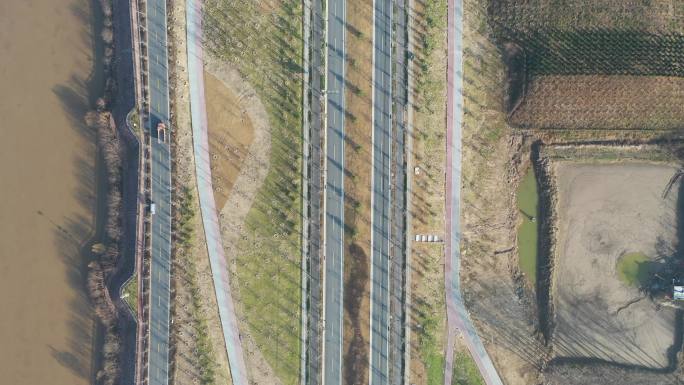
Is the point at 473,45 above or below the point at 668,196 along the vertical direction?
above

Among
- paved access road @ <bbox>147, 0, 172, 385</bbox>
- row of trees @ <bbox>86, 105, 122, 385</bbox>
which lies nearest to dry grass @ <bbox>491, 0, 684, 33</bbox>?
paved access road @ <bbox>147, 0, 172, 385</bbox>

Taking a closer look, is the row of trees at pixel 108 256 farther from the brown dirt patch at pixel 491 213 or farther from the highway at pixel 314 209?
the brown dirt patch at pixel 491 213

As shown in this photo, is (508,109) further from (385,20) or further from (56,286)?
(56,286)

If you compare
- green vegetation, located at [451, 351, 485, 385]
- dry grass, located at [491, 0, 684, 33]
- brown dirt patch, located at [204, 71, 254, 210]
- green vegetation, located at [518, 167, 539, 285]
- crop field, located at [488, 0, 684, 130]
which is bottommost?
green vegetation, located at [451, 351, 485, 385]

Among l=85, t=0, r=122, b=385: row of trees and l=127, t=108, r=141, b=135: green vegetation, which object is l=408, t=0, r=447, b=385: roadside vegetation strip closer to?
l=127, t=108, r=141, b=135: green vegetation

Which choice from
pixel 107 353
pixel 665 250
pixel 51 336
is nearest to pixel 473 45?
pixel 665 250

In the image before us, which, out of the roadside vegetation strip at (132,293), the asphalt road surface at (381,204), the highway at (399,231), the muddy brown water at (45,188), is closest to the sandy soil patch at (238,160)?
the roadside vegetation strip at (132,293)

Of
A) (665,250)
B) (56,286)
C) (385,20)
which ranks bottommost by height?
(56,286)

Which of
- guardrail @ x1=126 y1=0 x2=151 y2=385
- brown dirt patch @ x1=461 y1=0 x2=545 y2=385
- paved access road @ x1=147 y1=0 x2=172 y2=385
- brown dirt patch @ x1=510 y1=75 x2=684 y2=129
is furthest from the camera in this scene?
brown dirt patch @ x1=461 y1=0 x2=545 y2=385

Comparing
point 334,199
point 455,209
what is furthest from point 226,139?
point 455,209
